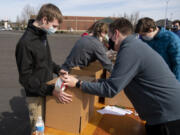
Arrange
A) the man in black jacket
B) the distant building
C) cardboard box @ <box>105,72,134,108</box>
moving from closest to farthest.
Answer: the man in black jacket → cardboard box @ <box>105,72,134,108</box> → the distant building

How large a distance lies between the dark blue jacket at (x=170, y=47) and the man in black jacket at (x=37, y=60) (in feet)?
4.63

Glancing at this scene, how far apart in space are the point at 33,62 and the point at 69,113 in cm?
62

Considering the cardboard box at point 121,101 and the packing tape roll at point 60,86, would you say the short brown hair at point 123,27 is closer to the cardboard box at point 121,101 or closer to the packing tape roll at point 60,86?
the packing tape roll at point 60,86

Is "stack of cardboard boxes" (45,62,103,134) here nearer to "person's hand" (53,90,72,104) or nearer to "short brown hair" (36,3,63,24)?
"person's hand" (53,90,72,104)

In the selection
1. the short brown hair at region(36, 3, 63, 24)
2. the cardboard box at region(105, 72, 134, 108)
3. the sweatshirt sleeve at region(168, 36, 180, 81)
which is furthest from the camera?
the sweatshirt sleeve at region(168, 36, 180, 81)

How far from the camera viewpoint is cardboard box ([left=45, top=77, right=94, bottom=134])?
61.6 inches

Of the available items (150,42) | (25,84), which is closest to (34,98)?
(25,84)

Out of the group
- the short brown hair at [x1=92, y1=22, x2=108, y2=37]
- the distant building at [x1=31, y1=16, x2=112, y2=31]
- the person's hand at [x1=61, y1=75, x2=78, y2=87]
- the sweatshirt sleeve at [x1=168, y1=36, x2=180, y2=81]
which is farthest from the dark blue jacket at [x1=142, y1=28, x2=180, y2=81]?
the distant building at [x1=31, y1=16, x2=112, y2=31]

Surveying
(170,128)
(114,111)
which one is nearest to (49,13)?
(114,111)

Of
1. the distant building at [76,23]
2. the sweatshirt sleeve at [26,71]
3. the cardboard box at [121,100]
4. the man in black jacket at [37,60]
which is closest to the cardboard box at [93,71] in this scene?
the cardboard box at [121,100]

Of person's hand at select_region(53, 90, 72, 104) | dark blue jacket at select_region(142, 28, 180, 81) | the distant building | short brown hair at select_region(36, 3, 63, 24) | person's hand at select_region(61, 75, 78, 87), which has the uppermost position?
the distant building

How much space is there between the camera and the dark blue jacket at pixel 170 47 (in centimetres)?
238

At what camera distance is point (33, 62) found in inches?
71.7

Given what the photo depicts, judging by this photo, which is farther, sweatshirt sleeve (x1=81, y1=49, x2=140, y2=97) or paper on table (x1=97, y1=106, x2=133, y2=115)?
paper on table (x1=97, y1=106, x2=133, y2=115)
